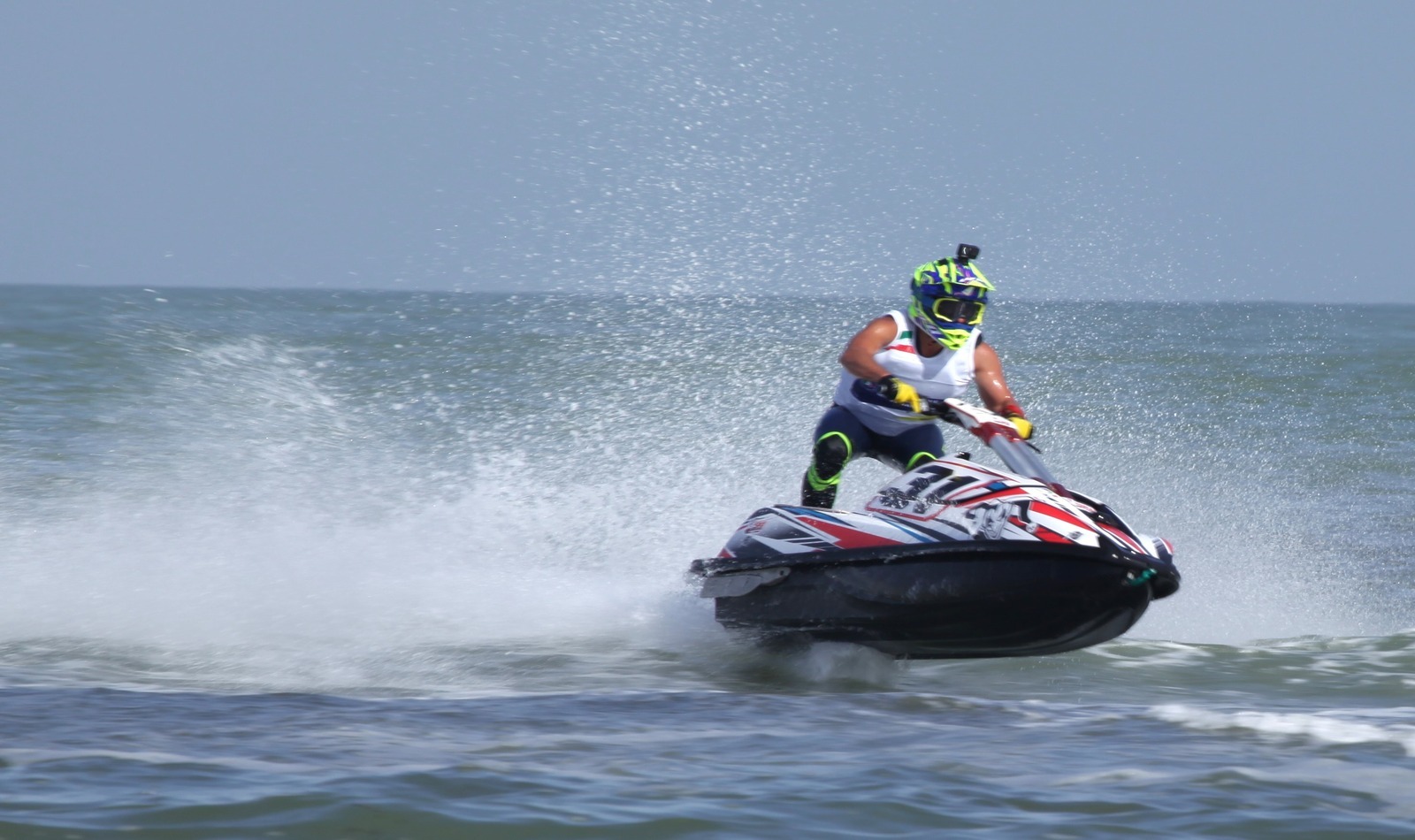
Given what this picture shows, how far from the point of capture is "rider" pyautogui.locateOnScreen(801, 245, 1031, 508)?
6.39 m

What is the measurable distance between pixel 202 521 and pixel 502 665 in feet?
11.4

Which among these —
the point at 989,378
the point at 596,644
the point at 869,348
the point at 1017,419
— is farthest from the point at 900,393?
the point at 596,644

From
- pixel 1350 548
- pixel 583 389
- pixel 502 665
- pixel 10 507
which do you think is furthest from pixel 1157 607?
pixel 583 389

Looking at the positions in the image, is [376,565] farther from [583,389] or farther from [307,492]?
[583,389]

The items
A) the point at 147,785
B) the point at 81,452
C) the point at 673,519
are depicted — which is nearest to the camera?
the point at 147,785

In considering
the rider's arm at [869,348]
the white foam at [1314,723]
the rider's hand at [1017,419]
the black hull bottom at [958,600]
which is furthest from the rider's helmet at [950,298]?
the white foam at [1314,723]

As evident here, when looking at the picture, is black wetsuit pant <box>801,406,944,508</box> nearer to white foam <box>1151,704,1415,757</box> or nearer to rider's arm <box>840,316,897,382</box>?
rider's arm <box>840,316,897,382</box>

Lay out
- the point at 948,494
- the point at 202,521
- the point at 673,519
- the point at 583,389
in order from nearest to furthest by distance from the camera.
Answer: the point at 948,494
the point at 202,521
the point at 673,519
the point at 583,389

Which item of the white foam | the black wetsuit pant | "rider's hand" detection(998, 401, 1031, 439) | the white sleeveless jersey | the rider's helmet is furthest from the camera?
the black wetsuit pant

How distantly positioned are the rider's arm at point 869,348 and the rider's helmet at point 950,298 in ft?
0.47

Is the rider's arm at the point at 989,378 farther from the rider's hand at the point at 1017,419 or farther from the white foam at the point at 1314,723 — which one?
the white foam at the point at 1314,723

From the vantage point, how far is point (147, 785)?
161 inches

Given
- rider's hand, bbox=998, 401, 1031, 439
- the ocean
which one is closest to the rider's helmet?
rider's hand, bbox=998, 401, 1031, 439

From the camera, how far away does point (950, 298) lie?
20.9ft
